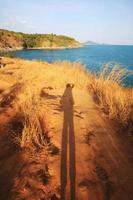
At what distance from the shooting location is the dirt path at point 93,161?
2658mm

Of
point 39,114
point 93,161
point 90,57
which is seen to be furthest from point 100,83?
point 90,57

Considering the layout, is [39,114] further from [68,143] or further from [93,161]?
[93,161]

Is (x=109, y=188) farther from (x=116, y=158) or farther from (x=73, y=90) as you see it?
(x=73, y=90)

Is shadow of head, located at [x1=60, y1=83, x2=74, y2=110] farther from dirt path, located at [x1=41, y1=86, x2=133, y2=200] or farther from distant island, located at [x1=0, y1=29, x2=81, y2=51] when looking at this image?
distant island, located at [x1=0, y1=29, x2=81, y2=51]

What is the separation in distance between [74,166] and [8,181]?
966mm

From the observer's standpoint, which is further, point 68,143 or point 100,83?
point 100,83

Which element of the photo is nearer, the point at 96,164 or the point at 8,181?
the point at 8,181

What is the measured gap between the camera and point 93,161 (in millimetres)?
3160

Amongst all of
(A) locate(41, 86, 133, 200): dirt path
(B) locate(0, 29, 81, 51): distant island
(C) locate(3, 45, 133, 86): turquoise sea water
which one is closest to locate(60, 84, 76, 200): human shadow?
(A) locate(41, 86, 133, 200): dirt path

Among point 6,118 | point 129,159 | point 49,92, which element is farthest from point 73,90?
point 129,159

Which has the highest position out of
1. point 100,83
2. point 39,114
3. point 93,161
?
point 100,83

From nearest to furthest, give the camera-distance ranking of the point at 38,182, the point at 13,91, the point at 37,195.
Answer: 1. the point at 37,195
2. the point at 38,182
3. the point at 13,91

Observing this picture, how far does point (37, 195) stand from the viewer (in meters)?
2.50

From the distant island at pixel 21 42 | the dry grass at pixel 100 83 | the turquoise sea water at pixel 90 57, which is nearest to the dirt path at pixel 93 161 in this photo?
the dry grass at pixel 100 83
